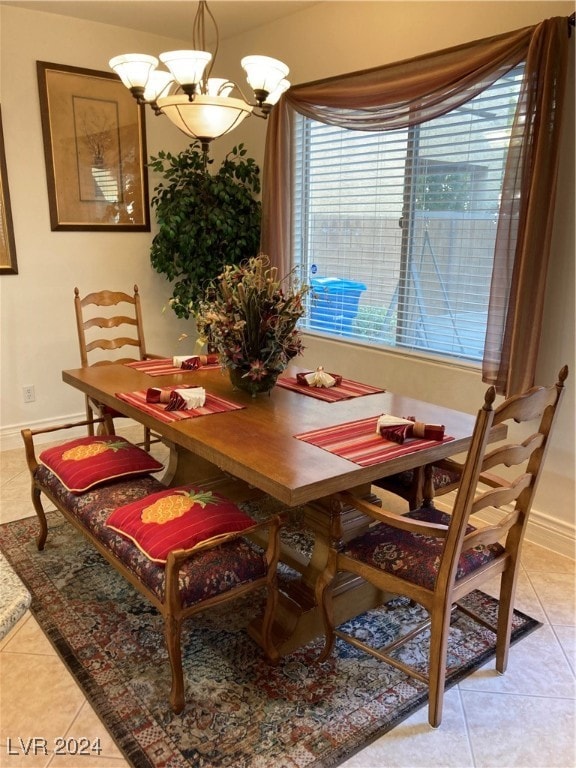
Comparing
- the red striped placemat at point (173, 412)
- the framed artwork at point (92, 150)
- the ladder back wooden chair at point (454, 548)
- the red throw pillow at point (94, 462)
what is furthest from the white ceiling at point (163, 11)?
the ladder back wooden chair at point (454, 548)

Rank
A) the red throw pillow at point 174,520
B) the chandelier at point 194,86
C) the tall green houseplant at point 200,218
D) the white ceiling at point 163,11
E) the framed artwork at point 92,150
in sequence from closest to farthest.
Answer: the red throw pillow at point 174,520, the chandelier at point 194,86, the white ceiling at point 163,11, the framed artwork at point 92,150, the tall green houseplant at point 200,218

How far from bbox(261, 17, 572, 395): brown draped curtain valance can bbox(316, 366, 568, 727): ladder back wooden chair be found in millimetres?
933

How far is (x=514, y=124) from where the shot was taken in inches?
100

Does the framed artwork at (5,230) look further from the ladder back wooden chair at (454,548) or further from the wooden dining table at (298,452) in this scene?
the ladder back wooden chair at (454,548)

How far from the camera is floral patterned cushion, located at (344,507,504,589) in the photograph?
1.72m

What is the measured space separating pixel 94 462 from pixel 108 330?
213 centimetres

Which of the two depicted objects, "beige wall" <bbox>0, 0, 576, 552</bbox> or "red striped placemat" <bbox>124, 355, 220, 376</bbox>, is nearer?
"beige wall" <bbox>0, 0, 576, 552</bbox>

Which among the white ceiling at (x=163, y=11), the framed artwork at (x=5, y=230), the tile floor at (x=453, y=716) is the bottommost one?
the tile floor at (x=453, y=716)

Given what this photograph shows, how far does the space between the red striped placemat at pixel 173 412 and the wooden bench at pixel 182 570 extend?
32 centimetres

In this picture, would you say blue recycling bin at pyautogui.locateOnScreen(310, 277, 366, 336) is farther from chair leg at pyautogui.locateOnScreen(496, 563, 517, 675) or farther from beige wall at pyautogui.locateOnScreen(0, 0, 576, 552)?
chair leg at pyautogui.locateOnScreen(496, 563, 517, 675)

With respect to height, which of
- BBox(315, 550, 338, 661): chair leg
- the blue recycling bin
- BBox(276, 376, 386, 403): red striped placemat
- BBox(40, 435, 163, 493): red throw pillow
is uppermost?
the blue recycling bin

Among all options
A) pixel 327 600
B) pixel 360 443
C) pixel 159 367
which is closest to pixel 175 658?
pixel 327 600

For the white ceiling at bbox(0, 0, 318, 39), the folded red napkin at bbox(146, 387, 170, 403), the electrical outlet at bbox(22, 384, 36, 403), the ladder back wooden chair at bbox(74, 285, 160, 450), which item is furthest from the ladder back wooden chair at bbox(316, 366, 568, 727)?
the white ceiling at bbox(0, 0, 318, 39)

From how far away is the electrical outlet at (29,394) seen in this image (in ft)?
13.1
